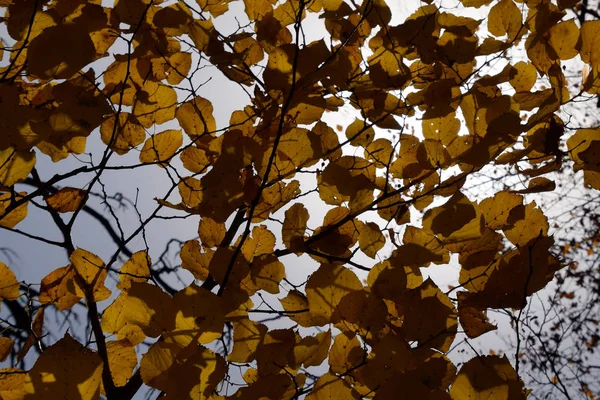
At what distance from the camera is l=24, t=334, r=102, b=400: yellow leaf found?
827 millimetres

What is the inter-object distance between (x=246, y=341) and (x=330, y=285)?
254mm

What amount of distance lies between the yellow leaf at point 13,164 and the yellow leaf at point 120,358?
56 cm

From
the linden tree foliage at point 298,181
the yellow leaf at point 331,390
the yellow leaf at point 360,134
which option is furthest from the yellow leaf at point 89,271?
the yellow leaf at point 360,134

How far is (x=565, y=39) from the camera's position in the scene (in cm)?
116

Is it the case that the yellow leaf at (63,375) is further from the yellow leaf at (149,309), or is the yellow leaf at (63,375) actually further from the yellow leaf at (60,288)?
the yellow leaf at (60,288)

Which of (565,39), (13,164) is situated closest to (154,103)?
(13,164)

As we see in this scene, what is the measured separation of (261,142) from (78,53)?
1.64ft

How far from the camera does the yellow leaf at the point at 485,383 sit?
95 cm

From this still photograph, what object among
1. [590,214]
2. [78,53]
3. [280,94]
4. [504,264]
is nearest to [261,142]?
[280,94]

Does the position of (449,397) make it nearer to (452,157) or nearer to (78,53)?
(452,157)

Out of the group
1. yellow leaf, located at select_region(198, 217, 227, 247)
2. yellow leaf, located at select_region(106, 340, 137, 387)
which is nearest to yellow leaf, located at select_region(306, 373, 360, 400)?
yellow leaf, located at select_region(198, 217, 227, 247)

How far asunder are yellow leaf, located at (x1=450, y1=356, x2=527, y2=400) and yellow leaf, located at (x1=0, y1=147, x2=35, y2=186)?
45.5 inches

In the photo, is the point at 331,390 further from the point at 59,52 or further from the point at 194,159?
the point at 59,52

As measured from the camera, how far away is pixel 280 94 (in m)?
1.23
